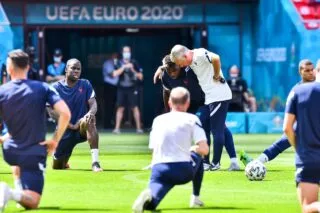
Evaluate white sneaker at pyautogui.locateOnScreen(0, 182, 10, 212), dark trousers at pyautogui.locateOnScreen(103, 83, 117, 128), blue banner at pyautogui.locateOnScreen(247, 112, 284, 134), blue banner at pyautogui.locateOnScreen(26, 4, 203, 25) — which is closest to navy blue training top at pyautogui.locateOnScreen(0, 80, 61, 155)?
white sneaker at pyautogui.locateOnScreen(0, 182, 10, 212)

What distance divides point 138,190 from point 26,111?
137 inches

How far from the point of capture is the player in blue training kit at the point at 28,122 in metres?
12.8

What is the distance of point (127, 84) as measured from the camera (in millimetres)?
35000

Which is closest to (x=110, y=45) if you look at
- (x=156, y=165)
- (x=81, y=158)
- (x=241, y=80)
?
(x=241, y=80)

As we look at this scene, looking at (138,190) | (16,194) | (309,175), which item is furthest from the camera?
(138,190)

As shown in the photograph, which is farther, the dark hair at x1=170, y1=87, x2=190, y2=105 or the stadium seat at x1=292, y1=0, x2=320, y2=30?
the stadium seat at x1=292, y1=0, x2=320, y2=30

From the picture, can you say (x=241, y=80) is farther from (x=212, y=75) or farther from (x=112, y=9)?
(x=212, y=75)

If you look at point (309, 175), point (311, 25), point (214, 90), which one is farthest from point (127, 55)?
point (309, 175)

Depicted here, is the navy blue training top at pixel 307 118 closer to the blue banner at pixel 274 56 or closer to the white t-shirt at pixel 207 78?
the white t-shirt at pixel 207 78

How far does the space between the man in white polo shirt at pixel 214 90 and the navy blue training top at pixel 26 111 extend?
5.52 meters

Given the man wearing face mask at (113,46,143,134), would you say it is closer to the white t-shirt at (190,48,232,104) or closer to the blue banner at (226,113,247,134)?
the blue banner at (226,113,247,134)

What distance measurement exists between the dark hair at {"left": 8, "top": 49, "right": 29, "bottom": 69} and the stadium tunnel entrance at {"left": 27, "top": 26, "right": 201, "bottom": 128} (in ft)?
82.1

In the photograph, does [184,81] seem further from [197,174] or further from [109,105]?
[109,105]

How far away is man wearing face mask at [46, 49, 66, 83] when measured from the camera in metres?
35.3
